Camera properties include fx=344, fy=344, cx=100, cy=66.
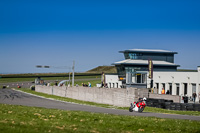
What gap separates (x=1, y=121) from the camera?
48.7 feet

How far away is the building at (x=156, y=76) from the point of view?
51334mm

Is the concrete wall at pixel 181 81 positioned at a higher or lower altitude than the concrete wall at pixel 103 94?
higher

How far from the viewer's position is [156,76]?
61875mm

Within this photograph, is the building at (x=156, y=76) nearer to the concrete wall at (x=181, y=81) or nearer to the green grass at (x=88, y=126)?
the concrete wall at (x=181, y=81)

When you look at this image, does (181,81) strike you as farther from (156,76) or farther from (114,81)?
(114,81)

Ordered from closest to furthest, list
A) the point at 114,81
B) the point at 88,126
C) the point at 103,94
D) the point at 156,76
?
the point at 88,126 → the point at 103,94 → the point at 156,76 → the point at 114,81

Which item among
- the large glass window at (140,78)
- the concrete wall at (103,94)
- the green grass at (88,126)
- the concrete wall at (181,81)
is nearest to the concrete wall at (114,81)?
the large glass window at (140,78)

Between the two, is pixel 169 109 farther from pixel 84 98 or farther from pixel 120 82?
pixel 120 82

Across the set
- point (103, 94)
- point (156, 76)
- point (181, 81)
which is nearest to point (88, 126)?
point (103, 94)

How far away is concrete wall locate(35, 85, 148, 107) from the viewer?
39.1m

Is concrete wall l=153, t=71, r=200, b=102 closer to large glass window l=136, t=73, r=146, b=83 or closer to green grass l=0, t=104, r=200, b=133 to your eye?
large glass window l=136, t=73, r=146, b=83

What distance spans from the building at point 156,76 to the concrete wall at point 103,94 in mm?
6835

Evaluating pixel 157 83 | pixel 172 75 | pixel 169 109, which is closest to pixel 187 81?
pixel 172 75

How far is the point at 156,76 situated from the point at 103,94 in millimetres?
16238
